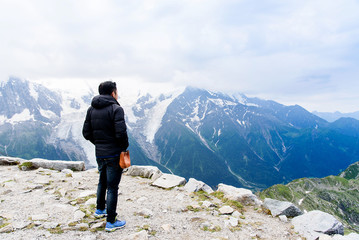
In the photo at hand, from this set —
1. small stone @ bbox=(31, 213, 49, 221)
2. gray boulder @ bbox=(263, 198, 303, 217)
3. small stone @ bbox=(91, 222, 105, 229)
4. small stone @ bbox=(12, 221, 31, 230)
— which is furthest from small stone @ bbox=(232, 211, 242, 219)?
small stone @ bbox=(12, 221, 31, 230)

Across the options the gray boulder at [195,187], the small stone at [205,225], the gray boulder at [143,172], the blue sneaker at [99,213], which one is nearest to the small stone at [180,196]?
the gray boulder at [195,187]

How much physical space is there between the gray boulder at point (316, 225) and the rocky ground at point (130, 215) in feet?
1.49

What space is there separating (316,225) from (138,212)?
808 centimetres

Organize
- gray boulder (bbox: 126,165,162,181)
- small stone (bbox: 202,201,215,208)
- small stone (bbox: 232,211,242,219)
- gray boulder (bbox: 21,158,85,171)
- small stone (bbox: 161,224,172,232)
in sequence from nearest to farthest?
small stone (bbox: 161,224,172,232) → small stone (bbox: 232,211,242,219) → small stone (bbox: 202,201,215,208) → gray boulder (bbox: 126,165,162,181) → gray boulder (bbox: 21,158,85,171)

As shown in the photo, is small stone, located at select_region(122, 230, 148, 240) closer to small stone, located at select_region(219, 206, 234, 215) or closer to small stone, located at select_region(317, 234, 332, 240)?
small stone, located at select_region(219, 206, 234, 215)

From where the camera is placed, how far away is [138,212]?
9.89 meters

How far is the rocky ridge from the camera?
7.76 m

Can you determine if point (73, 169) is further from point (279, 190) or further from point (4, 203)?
point (279, 190)

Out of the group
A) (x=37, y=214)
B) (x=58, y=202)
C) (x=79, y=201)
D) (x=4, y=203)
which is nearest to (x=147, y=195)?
(x=79, y=201)

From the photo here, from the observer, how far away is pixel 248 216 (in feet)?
36.1

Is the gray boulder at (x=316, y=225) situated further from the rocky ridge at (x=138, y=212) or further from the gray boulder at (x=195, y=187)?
the gray boulder at (x=195, y=187)

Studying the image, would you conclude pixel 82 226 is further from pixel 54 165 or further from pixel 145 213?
pixel 54 165

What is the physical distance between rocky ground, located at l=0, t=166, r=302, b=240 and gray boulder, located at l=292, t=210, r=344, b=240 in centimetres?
46

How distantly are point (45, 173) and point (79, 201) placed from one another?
834cm
